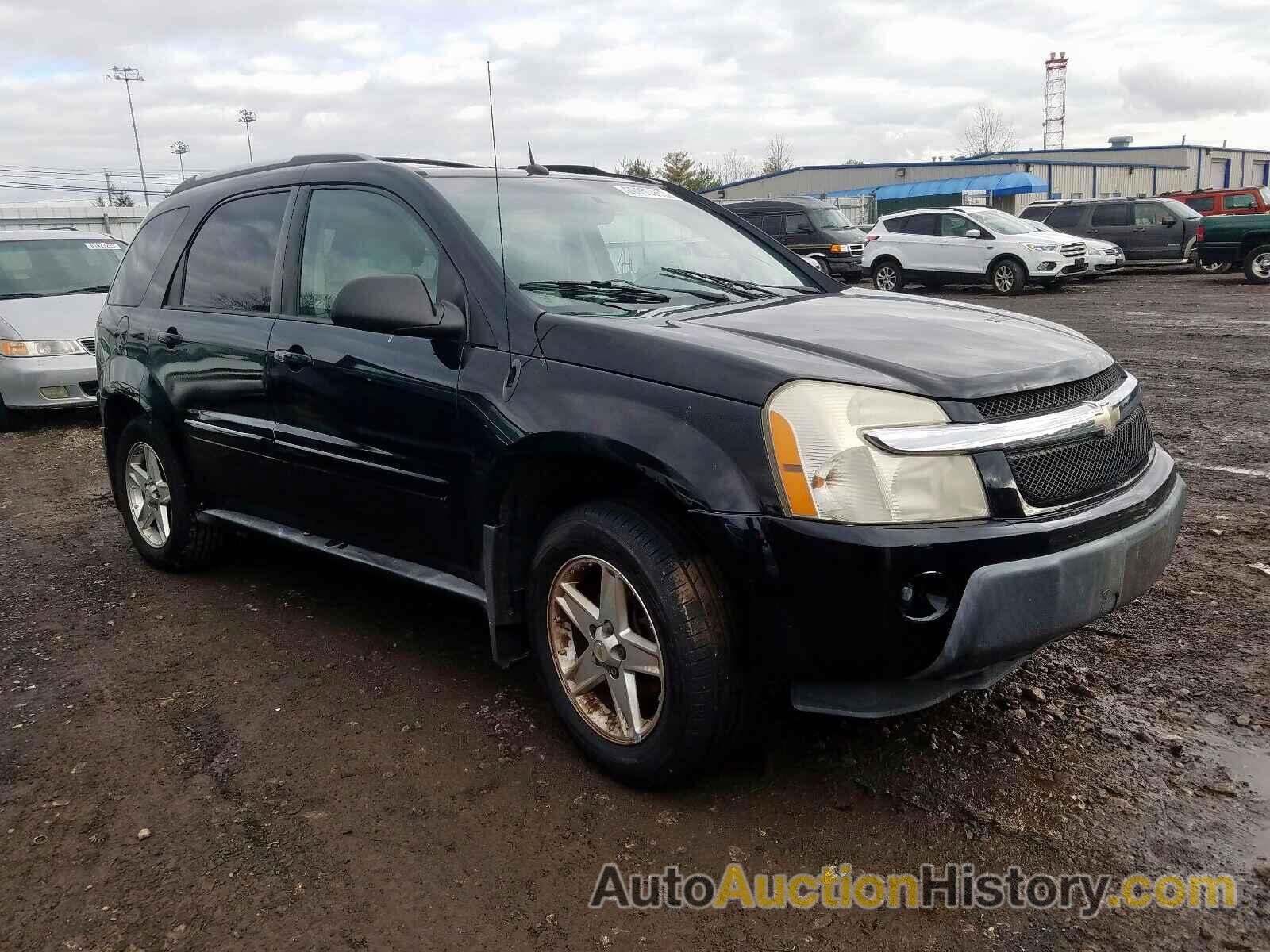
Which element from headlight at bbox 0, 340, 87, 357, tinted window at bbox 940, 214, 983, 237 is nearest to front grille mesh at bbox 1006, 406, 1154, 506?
headlight at bbox 0, 340, 87, 357

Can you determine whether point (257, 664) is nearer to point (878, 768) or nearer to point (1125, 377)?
point (878, 768)

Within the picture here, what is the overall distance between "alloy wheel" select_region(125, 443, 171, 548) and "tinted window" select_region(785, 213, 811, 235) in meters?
20.2

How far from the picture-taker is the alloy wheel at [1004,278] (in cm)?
1973

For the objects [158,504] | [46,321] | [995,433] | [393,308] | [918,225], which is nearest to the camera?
[995,433]

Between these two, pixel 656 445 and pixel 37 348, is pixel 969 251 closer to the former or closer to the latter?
pixel 37 348

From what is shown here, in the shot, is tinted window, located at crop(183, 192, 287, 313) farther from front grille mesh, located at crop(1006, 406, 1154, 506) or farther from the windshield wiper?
front grille mesh, located at crop(1006, 406, 1154, 506)

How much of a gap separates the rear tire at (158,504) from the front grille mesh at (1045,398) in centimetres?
356

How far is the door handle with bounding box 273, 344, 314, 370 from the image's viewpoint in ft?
12.2

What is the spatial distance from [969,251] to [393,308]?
1881cm

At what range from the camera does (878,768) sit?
117 inches

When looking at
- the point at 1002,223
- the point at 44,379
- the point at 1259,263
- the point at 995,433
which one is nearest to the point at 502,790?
the point at 995,433

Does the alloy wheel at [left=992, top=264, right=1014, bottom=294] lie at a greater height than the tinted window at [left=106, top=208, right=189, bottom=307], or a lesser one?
lesser

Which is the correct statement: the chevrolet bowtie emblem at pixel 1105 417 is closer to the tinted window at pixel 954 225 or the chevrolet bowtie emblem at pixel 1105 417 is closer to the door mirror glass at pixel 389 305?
the door mirror glass at pixel 389 305

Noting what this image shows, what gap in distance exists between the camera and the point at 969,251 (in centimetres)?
1998
